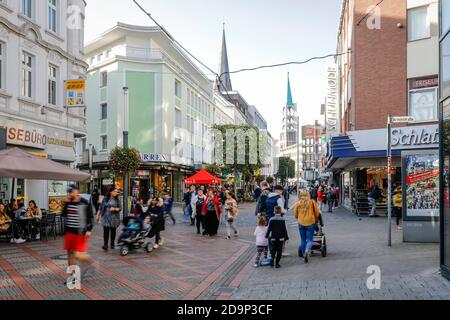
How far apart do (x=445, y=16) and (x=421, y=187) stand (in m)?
5.31

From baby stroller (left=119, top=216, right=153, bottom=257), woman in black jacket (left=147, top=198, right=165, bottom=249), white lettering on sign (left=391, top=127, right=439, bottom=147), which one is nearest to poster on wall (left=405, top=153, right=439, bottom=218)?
woman in black jacket (left=147, top=198, right=165, bottom=249)

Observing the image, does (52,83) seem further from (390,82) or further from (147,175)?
(147,175)

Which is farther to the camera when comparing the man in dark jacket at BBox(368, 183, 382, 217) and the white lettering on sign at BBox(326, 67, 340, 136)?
the white lettering on sign at BBox(326, 67, 340, 136)

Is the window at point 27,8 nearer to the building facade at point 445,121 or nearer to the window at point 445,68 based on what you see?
the building facade at point 445,121

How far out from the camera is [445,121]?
8.54 m

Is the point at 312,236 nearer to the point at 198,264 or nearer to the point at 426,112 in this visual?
the point at 198,264

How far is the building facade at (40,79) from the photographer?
56.4 ft

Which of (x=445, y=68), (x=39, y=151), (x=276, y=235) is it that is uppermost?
(x=445, y=68)

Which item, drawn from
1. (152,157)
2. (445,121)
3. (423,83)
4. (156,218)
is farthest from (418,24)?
(152,157)

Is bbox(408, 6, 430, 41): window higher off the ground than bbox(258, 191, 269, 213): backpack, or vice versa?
bbox(408, 6, 430, 41): window

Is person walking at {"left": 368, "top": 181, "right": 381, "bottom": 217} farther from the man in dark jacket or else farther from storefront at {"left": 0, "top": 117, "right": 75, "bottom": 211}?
storefront at {"left": 0, "top": 117, "right": 75, "bottom": 211}

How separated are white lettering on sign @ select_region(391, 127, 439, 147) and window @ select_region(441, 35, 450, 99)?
13335 mm

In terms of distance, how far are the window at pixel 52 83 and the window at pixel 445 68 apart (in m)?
16.5

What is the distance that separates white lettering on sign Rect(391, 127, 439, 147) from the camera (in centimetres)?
2102
